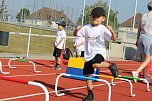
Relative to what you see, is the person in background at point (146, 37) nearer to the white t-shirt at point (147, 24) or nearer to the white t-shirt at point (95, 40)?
the white t-shirt at point (147, 24)

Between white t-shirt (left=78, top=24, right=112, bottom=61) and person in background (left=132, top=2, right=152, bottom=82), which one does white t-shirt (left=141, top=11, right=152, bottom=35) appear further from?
white t-shirt (left=78, top=24, right=112, bottom=61)

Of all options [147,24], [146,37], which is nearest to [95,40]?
[146,37]

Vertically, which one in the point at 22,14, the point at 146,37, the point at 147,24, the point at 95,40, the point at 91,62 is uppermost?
the point at 22,14

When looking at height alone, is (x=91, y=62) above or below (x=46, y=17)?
below

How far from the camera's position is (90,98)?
21.3ft

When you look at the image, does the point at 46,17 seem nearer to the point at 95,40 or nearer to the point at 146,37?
the point at 146,37

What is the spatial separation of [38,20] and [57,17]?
201 centimetres

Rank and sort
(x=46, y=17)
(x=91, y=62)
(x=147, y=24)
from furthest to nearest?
(x=46, y=17)
(x=147, y=24)
(x=91, y=62)

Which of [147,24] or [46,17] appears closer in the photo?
[147,24]

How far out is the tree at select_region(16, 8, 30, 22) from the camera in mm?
32594

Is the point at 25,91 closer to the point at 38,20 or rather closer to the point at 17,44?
the point at 17,44

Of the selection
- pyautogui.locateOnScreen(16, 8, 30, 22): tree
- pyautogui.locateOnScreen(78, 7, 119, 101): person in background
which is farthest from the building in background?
pyautogui.locateOnScreen(78, 7, 119, 101): person in background

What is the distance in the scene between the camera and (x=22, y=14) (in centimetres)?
3259

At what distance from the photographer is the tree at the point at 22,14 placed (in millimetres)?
32594
